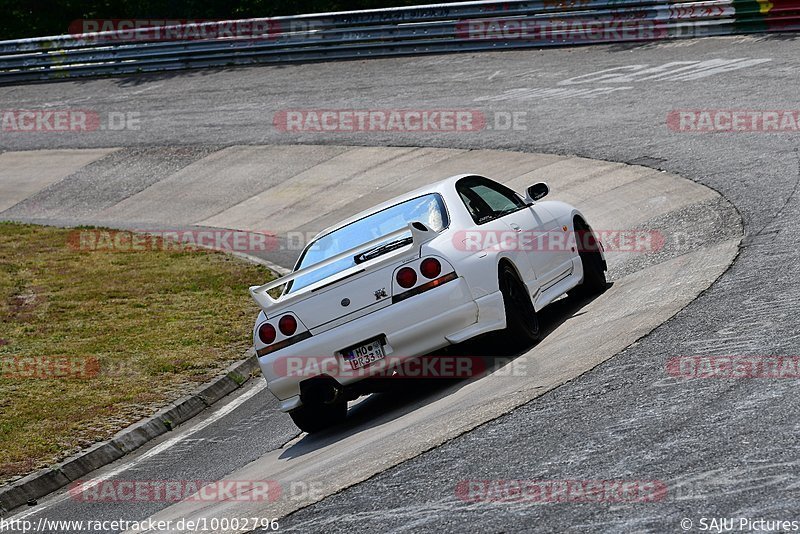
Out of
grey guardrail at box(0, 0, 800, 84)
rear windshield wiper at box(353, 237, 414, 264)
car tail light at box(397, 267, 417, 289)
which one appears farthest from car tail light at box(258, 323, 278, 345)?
grey guardrail at box(0, 0, 800, 84)

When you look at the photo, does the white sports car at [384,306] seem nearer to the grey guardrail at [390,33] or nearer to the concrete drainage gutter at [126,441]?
the concrete drainage gutter at [126,441]

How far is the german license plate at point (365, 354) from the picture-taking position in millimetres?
8477

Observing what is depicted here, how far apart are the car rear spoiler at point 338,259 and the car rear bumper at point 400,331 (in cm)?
37

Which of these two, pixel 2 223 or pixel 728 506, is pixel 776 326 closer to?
pixel 728 506

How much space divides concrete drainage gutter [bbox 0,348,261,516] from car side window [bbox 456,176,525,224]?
2878mm

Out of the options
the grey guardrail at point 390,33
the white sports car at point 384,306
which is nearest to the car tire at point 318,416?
the white sports car at point 384,306

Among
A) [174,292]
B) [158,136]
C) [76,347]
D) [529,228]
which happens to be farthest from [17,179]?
[529,228]

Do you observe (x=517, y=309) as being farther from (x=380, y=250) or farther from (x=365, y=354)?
(x=365, y=354)

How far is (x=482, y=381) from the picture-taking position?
859cm

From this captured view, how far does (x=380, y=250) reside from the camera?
8.95 metres

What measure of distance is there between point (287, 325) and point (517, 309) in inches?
66.8

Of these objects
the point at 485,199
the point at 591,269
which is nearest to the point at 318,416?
the point at 485,199

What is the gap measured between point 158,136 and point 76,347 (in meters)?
11.8

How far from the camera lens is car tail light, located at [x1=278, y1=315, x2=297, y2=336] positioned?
28.3 ft
